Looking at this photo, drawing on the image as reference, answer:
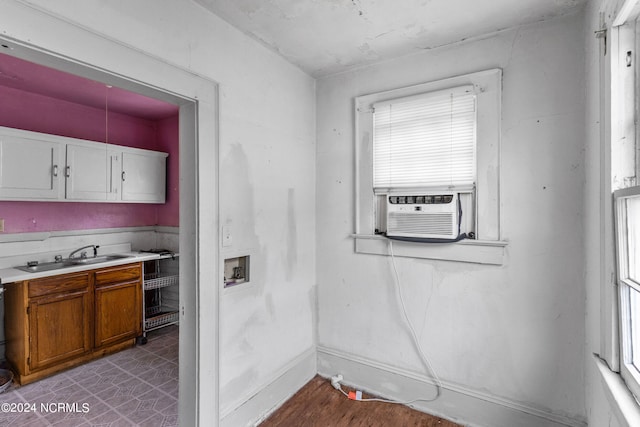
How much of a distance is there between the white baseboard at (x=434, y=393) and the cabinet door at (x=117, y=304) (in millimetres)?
2015

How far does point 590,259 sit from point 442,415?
4.49ft

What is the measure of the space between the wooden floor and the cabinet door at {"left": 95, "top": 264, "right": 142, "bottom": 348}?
1.94 meters

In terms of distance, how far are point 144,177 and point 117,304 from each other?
1.45 m

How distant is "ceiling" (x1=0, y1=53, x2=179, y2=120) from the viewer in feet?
8.19

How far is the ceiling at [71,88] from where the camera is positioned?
8.19 feet

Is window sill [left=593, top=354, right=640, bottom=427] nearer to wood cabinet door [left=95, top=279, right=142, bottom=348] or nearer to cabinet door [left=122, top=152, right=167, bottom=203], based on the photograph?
wood cabinet door [left=95, top=279, right=142, bottom=348]

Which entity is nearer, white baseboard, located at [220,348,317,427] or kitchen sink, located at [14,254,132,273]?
white baseboard, located at [220,348,317,427]

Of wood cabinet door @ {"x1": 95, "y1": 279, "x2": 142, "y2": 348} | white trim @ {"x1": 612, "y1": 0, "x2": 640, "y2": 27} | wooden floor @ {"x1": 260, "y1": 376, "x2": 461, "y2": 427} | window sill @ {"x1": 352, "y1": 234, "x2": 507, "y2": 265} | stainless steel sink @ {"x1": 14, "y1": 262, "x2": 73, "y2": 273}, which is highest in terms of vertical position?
white trim @ {"x1": 612, "y1": 0, "x2": 640, "y2": 27}

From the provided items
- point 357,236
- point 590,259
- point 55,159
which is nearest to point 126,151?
point 55,159

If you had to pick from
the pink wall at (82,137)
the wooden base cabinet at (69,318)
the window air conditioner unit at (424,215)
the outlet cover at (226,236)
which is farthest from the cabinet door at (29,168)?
the window air conditioner unit at (424,215)

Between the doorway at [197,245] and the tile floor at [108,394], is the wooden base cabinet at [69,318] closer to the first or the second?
the tile floor at [108,394]

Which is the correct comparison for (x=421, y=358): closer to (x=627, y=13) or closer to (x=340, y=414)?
(x=340, y=414)

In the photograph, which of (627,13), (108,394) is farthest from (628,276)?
(108,394)

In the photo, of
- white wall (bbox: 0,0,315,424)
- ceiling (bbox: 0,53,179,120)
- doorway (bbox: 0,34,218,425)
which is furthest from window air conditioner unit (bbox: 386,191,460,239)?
ceiling (bbox: 0,53,179,120)
